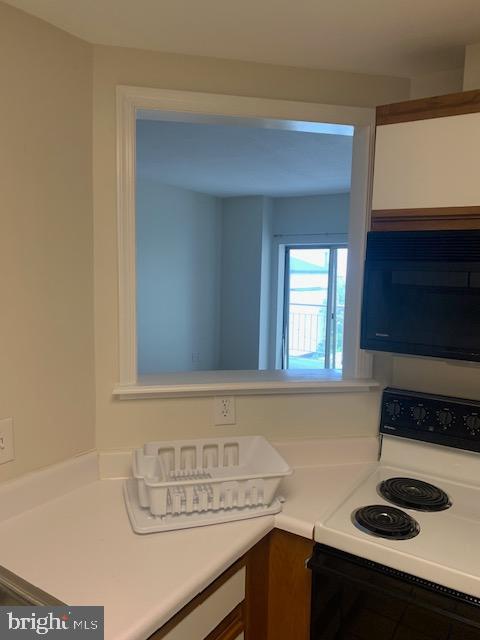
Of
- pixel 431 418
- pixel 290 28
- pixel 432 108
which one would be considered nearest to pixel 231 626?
pixel 431 418

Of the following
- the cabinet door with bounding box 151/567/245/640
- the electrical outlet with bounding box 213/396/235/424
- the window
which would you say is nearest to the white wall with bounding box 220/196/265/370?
the window

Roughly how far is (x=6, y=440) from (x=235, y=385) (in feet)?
2.38

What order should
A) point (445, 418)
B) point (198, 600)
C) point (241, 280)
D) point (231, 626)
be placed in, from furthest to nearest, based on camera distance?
point (241, 280)
point (445, 418)
point (231, 626)
point (198, 600)

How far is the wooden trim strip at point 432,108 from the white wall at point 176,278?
10.7ft

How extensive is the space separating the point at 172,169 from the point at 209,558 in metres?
3.33

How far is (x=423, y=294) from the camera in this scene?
1.33 meters

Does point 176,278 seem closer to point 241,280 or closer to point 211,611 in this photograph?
point 241,280

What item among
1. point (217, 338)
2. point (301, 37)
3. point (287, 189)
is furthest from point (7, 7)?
point (217, 338)

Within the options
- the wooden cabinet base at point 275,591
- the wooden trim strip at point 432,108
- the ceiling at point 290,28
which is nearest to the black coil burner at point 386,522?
the wooden cabinet base at point 275,591

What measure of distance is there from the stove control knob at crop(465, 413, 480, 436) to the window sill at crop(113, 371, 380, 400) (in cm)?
33

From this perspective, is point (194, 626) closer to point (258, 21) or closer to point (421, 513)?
point (421, 513)

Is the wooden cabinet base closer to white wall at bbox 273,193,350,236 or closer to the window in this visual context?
the window

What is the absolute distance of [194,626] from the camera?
1050 mm

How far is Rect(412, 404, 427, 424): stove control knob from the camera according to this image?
155 centimetres
